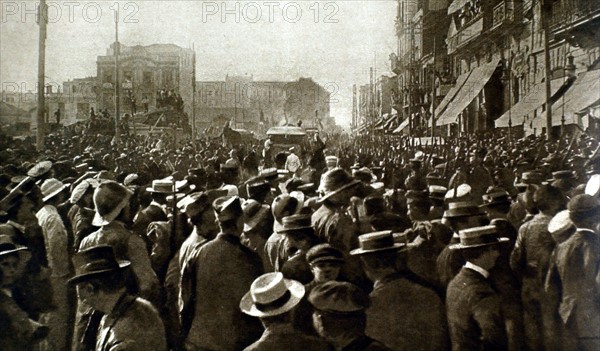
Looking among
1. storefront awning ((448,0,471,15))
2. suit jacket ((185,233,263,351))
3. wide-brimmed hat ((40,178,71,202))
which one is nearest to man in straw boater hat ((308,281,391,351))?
suit jacket ((185,233,263,351))

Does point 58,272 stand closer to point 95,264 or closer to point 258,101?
point 95,264

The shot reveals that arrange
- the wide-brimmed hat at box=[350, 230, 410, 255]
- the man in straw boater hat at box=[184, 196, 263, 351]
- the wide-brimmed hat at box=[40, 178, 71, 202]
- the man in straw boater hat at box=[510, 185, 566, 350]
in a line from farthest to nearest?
1. the wide-brimmed hat at box=[40, 178, 71, 202]
2. the man in straw boater hat at box=[510, 185, 566, 350]
3. the man in straw boater hat at box=[184, 196, 263, 351]
4. the wide-brimmed hat at box=[350, 230, 410, 255]

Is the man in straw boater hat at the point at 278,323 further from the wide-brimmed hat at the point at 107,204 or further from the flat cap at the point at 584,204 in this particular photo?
the flat cap at the point at 584,204

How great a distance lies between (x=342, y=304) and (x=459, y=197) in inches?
163

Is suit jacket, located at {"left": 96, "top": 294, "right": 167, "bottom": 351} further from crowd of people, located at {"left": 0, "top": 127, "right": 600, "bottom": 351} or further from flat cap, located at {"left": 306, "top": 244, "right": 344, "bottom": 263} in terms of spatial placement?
flat cap, located at {"left": 306, "top": 244, "right": 344, "bottom": 263}

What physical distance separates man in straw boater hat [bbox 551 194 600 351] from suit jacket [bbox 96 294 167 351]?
2.98 meters

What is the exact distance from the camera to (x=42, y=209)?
5.69 meters

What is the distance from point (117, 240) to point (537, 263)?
11.4 feet

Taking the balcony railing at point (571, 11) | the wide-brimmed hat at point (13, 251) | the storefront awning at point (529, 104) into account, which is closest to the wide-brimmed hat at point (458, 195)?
the wide-brimmed hat at point (13, 251)

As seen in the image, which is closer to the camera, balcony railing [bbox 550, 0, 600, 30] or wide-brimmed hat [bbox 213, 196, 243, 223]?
wide-brimmed hat [bbox 213, 196, 243, 223]

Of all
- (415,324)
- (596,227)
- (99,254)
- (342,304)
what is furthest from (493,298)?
(99,254)

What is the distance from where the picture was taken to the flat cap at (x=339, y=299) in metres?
2.95

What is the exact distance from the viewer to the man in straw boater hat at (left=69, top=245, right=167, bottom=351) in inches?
116

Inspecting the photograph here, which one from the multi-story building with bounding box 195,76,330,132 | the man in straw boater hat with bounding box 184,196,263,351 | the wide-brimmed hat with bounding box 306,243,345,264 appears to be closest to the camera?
the wide-brimmed hat with bounding box 306,243,345,264
